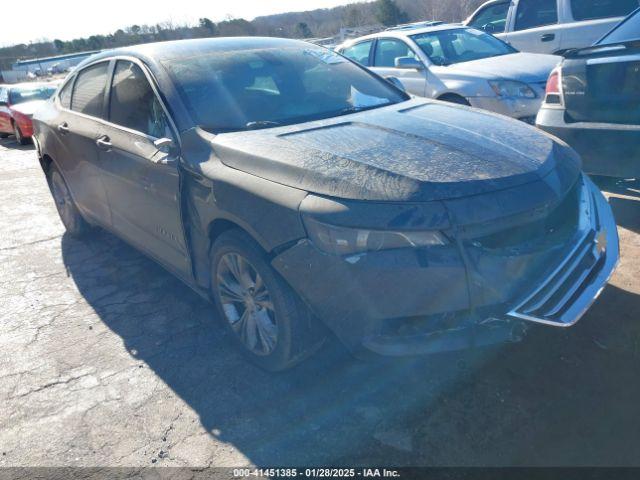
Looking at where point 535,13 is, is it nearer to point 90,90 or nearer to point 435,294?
point 90,90

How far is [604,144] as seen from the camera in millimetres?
3852

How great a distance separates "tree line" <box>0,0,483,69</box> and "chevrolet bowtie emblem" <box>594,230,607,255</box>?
25.4 m

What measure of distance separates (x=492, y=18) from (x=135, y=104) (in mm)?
8130

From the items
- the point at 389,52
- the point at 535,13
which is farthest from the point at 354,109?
the point at 535,13

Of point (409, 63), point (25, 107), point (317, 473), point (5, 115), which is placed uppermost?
point (409, 63)

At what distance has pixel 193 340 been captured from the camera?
11.3 ft

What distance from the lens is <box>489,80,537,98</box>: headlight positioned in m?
6.07

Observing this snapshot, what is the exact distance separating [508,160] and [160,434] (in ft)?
7.11

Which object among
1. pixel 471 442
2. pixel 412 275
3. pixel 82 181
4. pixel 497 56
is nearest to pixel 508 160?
pixel 412 275

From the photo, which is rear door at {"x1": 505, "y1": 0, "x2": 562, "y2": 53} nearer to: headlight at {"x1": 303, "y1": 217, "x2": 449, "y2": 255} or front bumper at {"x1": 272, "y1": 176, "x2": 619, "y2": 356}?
front bumper at {"x1": 272, "y1": 176, "x2": 619, "y2": 356}

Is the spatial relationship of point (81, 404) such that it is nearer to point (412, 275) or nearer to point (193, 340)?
point (193, 340)

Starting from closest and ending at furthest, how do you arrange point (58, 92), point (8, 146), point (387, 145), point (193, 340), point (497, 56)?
point (387, 145)
point (193, 340)
point (58, 92)
point (497, 56)
point (8, 146)

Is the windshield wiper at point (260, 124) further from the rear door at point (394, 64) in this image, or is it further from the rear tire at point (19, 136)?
the rear tire at point (19, 136)

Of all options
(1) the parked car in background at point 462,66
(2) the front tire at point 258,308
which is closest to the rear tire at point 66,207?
(2) the front tire at point 258,308
